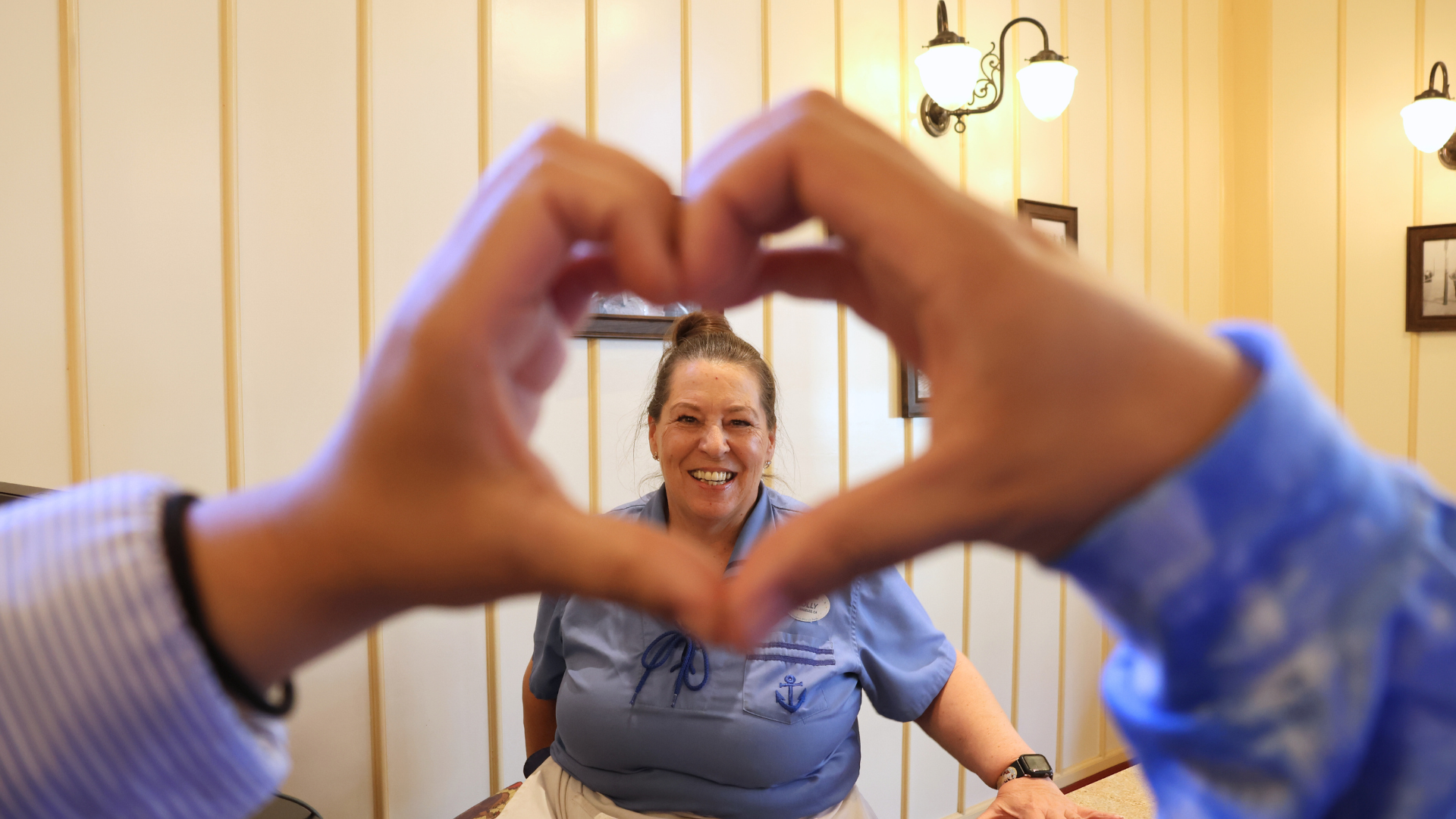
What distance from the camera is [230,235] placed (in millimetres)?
1756

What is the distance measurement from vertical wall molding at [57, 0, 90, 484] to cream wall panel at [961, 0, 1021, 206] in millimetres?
2353

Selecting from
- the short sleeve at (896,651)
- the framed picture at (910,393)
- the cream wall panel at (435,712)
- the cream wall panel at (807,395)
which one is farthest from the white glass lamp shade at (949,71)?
the cream wall panel at (435,712)

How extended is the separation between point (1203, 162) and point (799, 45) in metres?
2.25

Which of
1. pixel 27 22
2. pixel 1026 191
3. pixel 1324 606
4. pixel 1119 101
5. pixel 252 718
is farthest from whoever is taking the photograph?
pixel 1119 101

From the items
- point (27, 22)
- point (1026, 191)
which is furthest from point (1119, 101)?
point (27, 22)

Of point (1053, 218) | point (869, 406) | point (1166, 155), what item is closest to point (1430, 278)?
point (1166, 155)

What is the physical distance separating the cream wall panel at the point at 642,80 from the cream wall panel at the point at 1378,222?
292 centimetres

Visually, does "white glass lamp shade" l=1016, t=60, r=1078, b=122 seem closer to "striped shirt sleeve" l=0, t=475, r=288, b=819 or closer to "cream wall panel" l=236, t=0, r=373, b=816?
"cream wall panel" l=236, t=0, r=373, b=816

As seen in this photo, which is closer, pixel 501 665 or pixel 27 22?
pixel 27 22

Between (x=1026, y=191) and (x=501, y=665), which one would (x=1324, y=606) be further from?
(x=1026, y=191)

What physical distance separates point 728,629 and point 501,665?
191cm

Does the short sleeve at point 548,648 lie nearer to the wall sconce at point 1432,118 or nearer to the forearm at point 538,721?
the forearm at point 538,721

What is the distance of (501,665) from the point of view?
2139mm

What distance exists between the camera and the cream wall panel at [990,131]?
3.03m
